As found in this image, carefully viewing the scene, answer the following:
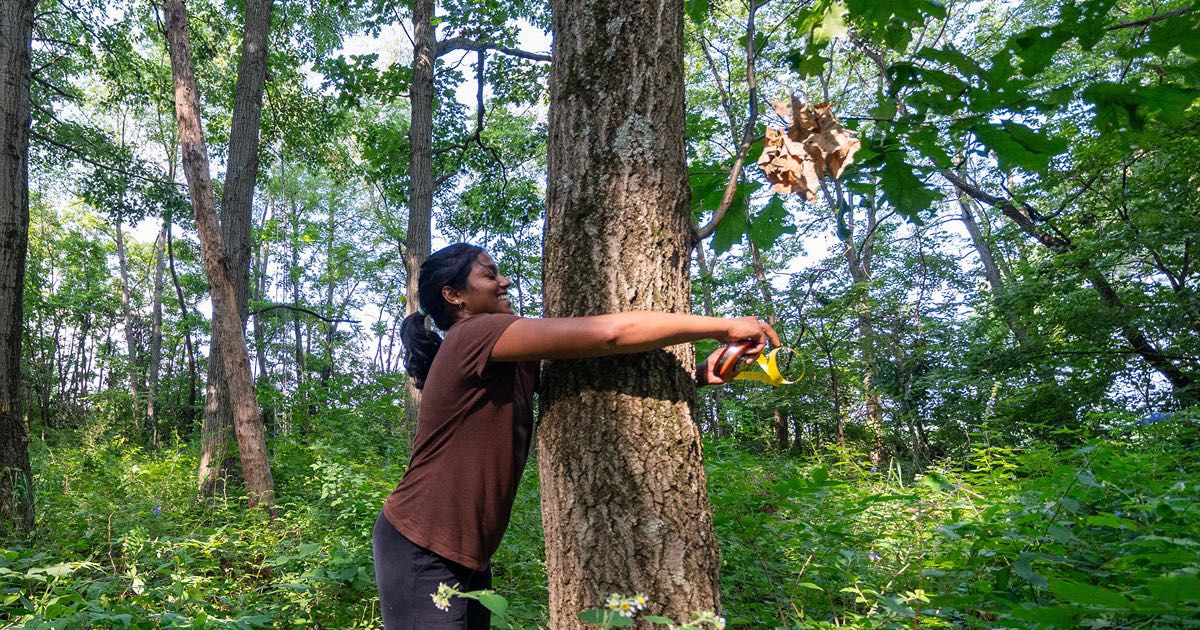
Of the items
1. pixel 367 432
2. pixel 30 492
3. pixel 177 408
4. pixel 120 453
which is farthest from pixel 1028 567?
pixel 177 408

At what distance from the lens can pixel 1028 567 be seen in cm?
191

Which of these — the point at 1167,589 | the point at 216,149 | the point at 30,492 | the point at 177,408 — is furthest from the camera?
the point at 177,408

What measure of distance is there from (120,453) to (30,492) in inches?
294

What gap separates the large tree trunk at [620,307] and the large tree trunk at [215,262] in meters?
4.62

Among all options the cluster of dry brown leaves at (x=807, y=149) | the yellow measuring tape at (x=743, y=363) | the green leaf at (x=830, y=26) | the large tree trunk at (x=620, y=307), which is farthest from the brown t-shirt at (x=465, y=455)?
the green leaf at (x=830, y=26)

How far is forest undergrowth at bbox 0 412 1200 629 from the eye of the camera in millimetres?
2049

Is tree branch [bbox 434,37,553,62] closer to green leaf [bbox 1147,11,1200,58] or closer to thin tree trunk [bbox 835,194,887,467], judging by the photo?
thin tree trunk [bbox 835,194,887,467]

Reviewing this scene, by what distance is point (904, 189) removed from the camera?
8.30 feet

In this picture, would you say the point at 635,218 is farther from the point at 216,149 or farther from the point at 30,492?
the point at 216,149

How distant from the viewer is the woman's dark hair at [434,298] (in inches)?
83.3

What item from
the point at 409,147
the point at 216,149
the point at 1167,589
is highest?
the point at 216,149

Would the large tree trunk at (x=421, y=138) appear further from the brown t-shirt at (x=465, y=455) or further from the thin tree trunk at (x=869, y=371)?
the brown t-shirt at (x=465, y=455)

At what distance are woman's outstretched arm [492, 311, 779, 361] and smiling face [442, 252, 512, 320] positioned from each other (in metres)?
0.46

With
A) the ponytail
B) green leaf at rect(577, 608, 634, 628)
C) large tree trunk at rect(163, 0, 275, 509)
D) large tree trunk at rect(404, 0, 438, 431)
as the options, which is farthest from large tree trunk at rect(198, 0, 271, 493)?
green leaf at rect(577, 608, 634, 628)
